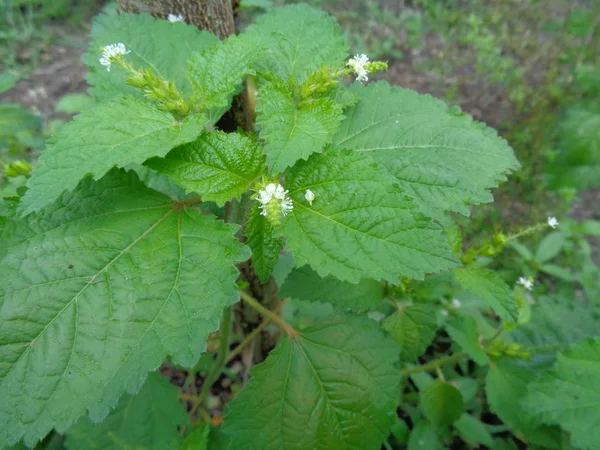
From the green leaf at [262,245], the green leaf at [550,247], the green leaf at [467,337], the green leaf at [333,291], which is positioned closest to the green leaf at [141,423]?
the green leaf at [333,291]

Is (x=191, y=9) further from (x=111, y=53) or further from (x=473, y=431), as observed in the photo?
(x=473, y=431)

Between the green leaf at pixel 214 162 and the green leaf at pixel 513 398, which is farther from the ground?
the green leaf at pixel 214 162

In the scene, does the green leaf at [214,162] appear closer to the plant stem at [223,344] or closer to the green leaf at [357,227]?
the green leaf at [357,227]

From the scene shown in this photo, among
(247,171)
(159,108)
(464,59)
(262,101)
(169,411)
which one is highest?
(464,59)

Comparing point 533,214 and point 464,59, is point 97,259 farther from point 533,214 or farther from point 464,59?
point 464,59

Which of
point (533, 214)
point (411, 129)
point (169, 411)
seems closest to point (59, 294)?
point (169, 411)

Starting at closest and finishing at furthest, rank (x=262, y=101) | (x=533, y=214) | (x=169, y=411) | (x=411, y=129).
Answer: (x=262, y=101) < (x=411, y=129) < (x=169, y=411) < (x=533, y=214)
